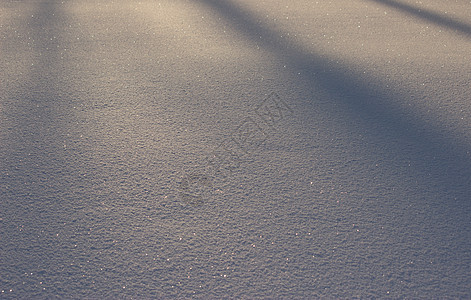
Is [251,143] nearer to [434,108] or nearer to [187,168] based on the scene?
[187,168]

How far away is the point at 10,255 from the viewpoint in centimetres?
191

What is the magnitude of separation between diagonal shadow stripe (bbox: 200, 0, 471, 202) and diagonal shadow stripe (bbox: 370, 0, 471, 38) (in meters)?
2.06

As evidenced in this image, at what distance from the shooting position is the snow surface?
1862mm

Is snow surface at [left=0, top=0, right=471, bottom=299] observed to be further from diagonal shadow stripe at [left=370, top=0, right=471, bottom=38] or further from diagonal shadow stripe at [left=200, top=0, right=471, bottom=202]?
diagonal shadow stripe at [left=370, top=0, right=471, bottom=38]

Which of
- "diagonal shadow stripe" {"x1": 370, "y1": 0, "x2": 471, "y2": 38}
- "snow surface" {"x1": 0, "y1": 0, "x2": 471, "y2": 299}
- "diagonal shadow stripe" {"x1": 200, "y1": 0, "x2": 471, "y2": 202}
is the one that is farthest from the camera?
"diagonal shadow stripe" {"x1": 370, "y1": 0, "x2": 471, "y2": 38}

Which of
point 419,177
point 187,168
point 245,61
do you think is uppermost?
point 419,177

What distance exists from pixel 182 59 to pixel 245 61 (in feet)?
2.13

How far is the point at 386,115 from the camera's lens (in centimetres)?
306

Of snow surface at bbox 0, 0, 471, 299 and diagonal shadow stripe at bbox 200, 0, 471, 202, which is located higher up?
diagonal shadow stripe at bbox 200, 0, 471, 202

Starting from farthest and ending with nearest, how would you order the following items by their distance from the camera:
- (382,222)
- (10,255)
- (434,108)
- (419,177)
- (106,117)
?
(434,108) → (106,117) → (419,177) → (382,222) → (10,255)

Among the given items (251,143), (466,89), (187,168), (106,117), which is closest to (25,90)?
(106,117)

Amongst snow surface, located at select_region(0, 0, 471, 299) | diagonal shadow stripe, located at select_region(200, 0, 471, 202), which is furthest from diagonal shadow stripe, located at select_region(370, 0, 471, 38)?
diagonal shadow stripe, located at select_region(200, 0, 471, 202)

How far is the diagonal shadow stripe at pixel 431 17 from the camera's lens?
4797 millimetres

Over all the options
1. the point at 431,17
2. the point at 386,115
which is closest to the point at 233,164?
the point at 386,115
